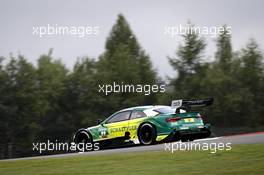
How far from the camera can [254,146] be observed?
12898 millimetres

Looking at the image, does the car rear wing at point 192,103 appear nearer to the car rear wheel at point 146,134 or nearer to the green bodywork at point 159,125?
the green bodywork at point 159,125

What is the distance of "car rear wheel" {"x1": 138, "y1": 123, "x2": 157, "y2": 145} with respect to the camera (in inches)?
550

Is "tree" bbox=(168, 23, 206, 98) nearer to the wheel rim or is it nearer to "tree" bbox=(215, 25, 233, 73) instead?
"tree" bbox=(215, 25, 233, 73)

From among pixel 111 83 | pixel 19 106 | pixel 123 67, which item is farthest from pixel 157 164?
pixel 123 67

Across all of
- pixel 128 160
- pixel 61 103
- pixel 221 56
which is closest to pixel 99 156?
pixel 128 160

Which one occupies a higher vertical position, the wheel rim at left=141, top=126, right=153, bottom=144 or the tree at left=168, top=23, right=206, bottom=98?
the tree at left=168, top=23, right=206, bottom=98

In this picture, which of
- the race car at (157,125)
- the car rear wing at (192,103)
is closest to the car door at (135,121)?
the race car at (157,125)

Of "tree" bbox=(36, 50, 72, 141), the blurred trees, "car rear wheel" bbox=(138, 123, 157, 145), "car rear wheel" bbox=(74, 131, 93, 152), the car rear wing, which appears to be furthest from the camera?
the blurred trees

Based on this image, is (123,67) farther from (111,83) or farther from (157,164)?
(157,164)

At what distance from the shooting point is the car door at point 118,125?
1459 centimetres

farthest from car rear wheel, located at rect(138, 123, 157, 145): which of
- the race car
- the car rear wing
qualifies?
the car rear wing

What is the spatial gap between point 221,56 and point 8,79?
1420 cm

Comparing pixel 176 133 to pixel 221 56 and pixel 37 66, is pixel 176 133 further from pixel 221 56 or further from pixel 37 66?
pixel 221 56

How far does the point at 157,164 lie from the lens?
1188cm
